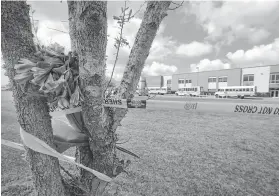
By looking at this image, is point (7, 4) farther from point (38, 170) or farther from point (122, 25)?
point (38, 170)

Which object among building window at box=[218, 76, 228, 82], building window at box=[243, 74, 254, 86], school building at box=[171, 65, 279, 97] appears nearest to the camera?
school building at box=[171, 65, 279, 97]

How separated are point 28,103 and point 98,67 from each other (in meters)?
0.47

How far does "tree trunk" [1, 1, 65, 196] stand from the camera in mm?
954

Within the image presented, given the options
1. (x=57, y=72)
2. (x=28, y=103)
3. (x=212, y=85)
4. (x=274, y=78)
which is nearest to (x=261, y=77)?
(x=274, y=78)

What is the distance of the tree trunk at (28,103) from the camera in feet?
3.13

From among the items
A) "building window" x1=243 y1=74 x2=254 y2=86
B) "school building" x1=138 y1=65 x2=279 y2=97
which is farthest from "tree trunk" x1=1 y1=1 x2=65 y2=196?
"building window" x1=243 y1=74 x2=254 y2=86

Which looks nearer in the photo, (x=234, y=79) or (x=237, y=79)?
(x=237, y=79)

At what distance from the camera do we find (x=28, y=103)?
1.04 meters

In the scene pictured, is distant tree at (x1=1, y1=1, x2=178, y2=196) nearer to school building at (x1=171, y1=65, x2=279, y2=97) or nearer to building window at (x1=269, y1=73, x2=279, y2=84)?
school building at (x1=171, y1=65, x2=279, y2=97)

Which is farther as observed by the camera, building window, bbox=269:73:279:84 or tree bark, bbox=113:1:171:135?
building window, bbox=269:73:279:84

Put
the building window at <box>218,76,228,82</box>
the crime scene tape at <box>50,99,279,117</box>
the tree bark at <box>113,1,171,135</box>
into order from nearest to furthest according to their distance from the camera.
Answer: the tree bark at <box>113,1,171,135</box>, the crime scene tape at <box>50,99,279,117</box>, the building window at <box>218,76,228,82</box>

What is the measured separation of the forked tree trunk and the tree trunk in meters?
0.25

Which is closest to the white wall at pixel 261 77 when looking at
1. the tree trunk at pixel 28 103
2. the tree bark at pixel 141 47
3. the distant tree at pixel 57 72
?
the tree bark at pixel 141 47

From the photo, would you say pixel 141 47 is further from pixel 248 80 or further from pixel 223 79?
pixel 223 79
